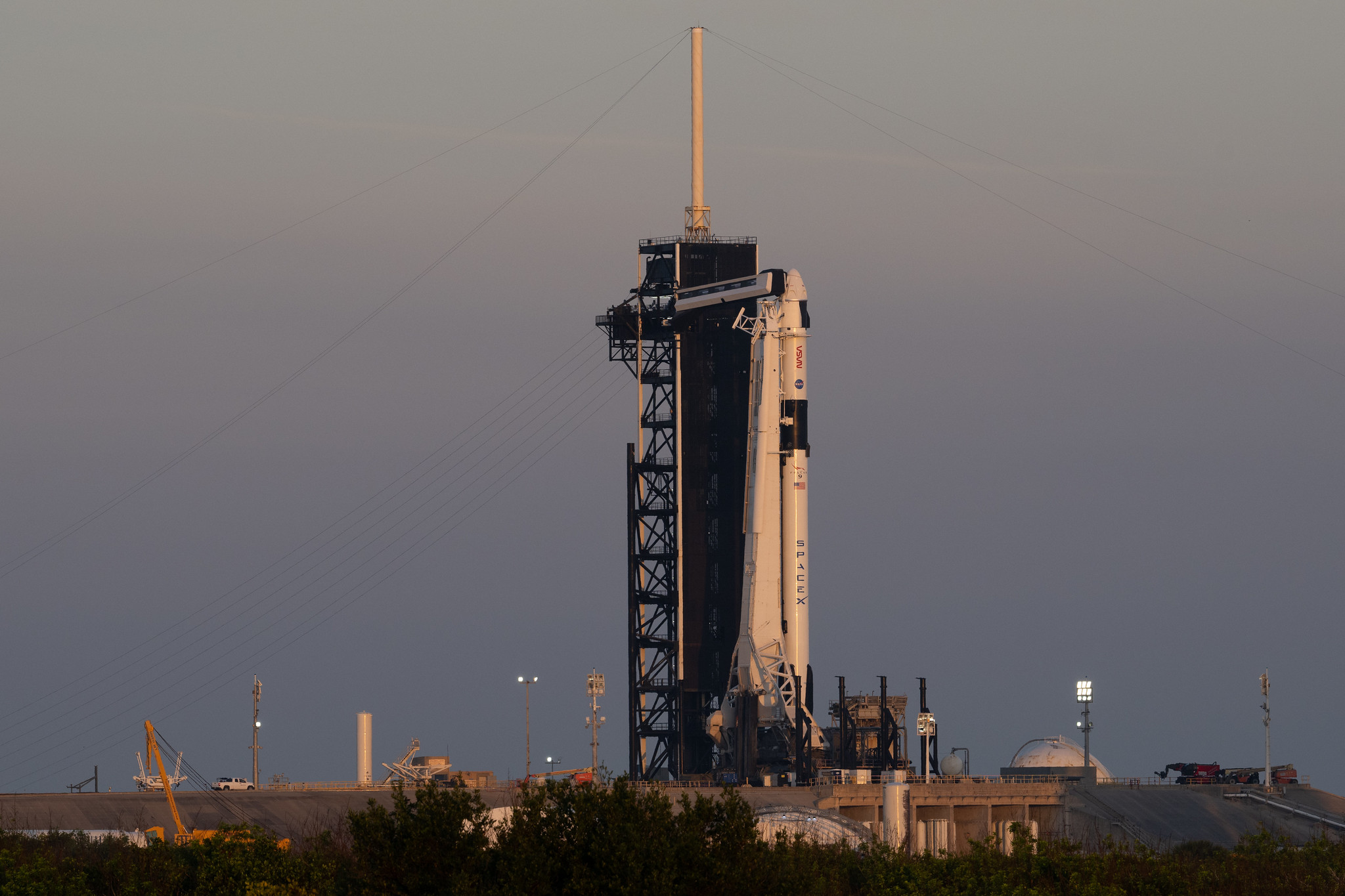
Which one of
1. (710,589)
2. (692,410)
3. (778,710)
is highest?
(692,410)

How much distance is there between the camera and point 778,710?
96.8 metres

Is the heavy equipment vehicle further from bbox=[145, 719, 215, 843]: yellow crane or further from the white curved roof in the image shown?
bbox=[145, 719, 215, 843]: yellow crane

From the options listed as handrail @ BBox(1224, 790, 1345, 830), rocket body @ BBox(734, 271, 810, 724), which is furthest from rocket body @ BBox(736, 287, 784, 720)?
handrail @ BBox(1224, 790, 1345, 830)

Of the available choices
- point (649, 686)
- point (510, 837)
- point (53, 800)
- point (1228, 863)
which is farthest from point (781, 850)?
point (649, 686)

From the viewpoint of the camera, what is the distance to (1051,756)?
113 m

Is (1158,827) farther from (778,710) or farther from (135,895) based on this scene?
(135,895)

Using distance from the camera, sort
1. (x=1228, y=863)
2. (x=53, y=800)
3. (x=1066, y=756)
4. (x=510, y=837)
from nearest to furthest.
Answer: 1. (x=510, y=837)
2. (x=1228, y=863)
3. (x=53, y=800)
4. (x=1066, y=756)

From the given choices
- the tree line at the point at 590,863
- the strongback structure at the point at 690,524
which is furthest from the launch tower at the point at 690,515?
the tree line at the point at 590,863

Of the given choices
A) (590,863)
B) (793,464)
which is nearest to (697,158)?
(793,464)

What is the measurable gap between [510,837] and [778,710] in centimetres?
5956

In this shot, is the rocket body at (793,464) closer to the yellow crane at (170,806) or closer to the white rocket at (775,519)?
the white rocket at (775,519)

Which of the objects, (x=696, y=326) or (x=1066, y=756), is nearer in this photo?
(x=696, y=326)

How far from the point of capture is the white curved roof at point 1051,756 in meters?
112

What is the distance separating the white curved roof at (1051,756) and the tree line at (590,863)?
49715mm
